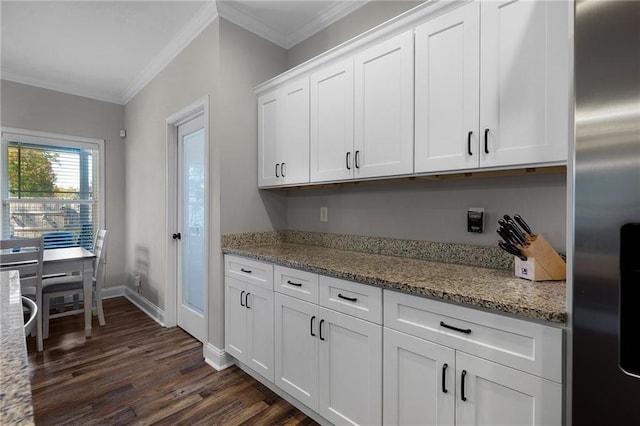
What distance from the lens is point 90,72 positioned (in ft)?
11.5

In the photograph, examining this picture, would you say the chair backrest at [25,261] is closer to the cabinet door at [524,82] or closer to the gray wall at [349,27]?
the gray wall at [349,27]

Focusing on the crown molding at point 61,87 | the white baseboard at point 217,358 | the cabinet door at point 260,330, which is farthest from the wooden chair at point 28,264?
the crown molding at point 61,87

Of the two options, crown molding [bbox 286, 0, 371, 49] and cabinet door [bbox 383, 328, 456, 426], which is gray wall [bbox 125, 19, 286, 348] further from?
cabinet door [bbox 383, 328, 456, 426]

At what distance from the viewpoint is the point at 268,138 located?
2.51m

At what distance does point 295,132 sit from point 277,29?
1.07 metres

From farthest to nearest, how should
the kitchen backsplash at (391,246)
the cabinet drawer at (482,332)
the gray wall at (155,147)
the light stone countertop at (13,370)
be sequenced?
the gray wall at (155,147)
the kitchen backsplash at (391,246)
the cabinet drawer at (482,332)
the light stone countertop at (13,370)

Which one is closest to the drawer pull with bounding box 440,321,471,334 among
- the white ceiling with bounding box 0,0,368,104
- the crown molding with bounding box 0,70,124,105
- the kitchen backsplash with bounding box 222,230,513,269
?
the kitchen backsplash with bounding box 222,230,513,269

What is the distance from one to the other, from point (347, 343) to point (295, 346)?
410mm

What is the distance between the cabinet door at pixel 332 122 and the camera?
195 cm

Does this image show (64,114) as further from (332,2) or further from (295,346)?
(295,346)

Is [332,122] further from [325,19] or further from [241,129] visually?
[325,19]

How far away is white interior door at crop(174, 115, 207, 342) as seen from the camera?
2.86 metres

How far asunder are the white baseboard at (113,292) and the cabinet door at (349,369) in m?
3.77

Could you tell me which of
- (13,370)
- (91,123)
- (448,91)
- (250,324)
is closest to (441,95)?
(448,91)
